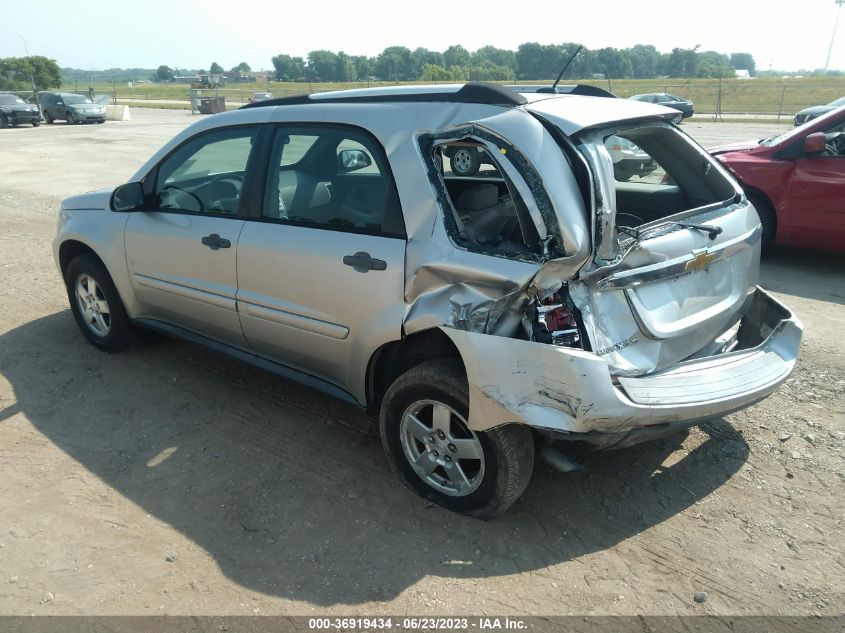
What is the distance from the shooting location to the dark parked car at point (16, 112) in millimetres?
30438

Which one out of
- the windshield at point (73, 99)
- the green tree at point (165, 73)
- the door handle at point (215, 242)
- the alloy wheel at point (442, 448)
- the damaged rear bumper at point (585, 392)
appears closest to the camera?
the damaged rear bumper at point (585, 392)

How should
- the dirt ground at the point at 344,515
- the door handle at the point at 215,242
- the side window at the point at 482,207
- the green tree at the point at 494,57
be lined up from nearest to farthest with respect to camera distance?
the dirt ground at the point at 344,515 → the side window at the point at 482,207 → the door handle at the point at 215,242 → the green tree at the point at 494,57

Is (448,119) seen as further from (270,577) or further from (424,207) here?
(270,577)

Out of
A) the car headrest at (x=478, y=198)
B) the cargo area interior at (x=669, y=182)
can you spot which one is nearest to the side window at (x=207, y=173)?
the car headrest at (x=478, y=198)

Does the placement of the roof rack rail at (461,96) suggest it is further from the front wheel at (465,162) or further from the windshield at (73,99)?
the windshield at (73,99)

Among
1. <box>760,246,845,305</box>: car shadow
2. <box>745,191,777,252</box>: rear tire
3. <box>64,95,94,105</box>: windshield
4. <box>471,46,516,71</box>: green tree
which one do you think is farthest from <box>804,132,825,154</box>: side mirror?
<box>471,46,516,71</box>: green tree

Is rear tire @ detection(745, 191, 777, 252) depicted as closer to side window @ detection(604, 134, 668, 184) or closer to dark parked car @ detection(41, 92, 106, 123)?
side window @ detection(604, 134, 668, 184)

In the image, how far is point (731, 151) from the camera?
24.9ft

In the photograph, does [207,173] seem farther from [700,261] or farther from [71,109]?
[71,109]

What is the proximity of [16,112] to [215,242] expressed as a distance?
33005mm

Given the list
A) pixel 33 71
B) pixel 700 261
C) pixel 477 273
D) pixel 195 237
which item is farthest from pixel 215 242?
pixel 33 71

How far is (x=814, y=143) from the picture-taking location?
21.7 ft

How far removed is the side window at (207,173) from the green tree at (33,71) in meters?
71.7

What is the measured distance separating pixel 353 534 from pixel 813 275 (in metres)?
5.88
